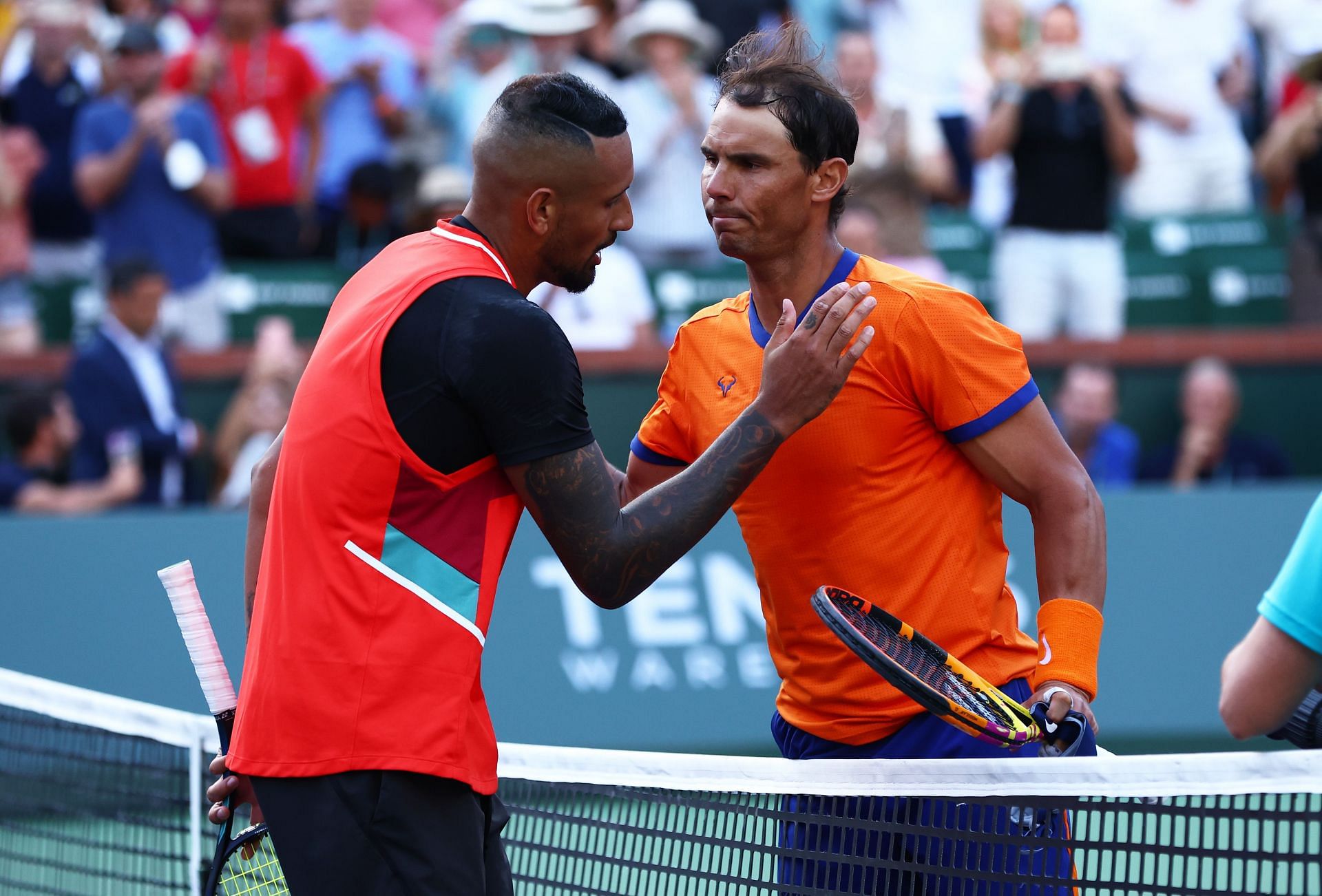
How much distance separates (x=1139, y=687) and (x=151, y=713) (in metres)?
4.79

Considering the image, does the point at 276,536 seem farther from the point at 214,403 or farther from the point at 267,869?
the point at 214,403

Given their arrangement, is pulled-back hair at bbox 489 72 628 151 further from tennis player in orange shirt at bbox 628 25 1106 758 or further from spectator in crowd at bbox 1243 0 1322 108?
spectator in crowd at bbox 1243 0 1322 108

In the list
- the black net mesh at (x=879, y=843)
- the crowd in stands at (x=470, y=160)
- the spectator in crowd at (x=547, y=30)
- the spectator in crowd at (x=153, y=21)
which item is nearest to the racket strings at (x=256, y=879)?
the black net mesh at (x=879, y=843)

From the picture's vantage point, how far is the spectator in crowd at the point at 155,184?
9523mm

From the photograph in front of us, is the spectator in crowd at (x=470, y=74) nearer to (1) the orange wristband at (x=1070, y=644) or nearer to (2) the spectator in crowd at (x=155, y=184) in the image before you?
(2) the spectator in crowd at (x=155, y=184)

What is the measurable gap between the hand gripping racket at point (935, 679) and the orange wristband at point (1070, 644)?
0.08 metres

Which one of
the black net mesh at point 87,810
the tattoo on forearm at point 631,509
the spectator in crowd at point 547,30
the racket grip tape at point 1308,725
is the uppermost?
the spectator in crowd at point 547,30

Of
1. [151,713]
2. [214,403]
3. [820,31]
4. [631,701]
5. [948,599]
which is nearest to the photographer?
[948,599]

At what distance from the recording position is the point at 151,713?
13.9 feet

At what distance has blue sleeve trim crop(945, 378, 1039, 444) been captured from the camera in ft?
11.1

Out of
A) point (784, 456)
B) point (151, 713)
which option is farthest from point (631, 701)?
point (784, 456)

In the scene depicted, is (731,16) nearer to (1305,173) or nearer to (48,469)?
(1305,173)

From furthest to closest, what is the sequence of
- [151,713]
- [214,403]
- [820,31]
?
[820,31] → [214,403] → [151,713]

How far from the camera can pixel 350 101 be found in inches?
410
